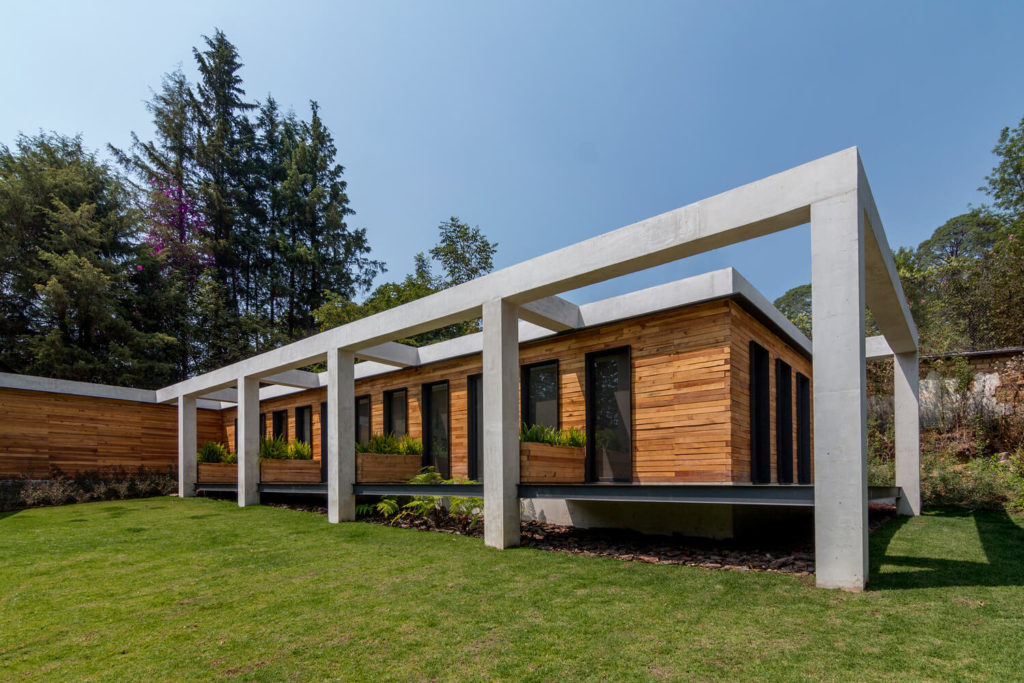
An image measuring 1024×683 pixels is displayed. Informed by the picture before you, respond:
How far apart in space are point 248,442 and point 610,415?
8312 millimetres

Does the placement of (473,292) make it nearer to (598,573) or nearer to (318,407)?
(598,573)

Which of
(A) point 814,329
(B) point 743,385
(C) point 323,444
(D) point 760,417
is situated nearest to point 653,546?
(B) point 743,385

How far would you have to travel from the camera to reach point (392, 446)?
1095cm

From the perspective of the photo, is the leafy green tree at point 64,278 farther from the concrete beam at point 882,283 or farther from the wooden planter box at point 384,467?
the concrete beam at point 882,283

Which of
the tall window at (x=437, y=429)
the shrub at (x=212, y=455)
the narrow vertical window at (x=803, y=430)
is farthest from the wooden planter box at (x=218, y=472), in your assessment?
the narrow vertical window at (x=803, y=430)

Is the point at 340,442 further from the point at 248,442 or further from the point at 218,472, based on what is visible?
the point at 218,472

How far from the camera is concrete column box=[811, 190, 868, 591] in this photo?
170 inches

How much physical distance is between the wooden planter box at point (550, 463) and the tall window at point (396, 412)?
4.95 metres

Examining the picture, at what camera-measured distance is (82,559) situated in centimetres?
679

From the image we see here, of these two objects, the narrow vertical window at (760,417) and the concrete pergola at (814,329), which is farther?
the narrow vertical window at (760,417)

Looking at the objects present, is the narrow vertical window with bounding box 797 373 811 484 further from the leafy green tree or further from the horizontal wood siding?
the leafy green tree

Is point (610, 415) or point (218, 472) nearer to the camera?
point (610, 415)

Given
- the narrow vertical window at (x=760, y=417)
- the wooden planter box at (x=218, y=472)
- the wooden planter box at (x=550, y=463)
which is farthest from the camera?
the wooden planter box at (x=218, y=472)

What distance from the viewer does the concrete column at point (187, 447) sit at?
1435cm
